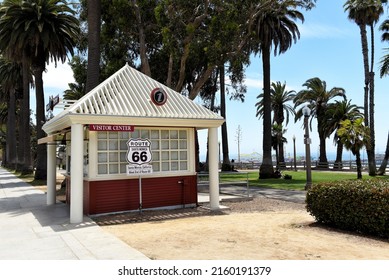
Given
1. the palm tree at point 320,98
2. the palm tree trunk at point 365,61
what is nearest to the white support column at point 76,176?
the palm tree trunk at point 365,61

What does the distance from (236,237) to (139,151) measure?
429cm

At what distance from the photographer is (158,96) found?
11719 mm

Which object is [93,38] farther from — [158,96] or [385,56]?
[385,56]

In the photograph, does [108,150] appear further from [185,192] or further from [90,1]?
[90,1]

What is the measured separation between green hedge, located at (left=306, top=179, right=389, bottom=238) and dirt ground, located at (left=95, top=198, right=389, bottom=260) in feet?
0.92

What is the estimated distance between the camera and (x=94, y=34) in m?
19.2

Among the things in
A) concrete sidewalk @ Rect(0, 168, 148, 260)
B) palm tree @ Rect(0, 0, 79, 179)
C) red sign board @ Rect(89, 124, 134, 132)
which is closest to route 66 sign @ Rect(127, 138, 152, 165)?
red sign board @ Rect(89, 124, 134, 132)

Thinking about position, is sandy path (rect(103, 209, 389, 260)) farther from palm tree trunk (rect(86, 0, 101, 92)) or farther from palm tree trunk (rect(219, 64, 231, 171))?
palm tree trunk (rect(219, 64, 231, 171))

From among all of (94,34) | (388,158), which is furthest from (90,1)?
(388,158)

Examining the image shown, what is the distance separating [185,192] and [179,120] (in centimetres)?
261

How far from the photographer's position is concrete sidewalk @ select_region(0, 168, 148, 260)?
6629 mm

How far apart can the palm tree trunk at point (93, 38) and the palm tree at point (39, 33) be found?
742cm

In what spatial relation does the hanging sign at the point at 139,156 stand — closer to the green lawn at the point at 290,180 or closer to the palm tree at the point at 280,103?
the green lawn at the point at 290,180

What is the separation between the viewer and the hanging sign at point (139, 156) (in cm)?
1073
